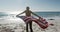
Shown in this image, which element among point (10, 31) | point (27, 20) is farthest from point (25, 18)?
point (10, 31)

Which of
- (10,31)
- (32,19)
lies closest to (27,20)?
(32,19)

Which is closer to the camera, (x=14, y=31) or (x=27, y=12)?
(x=27, y=12)

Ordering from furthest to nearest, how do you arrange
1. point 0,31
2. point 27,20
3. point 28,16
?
point 0,31, point 28,16, point 27,20

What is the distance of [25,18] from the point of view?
662 cm

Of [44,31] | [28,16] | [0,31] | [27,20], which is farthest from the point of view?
[44,31]

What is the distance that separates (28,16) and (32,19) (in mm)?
484

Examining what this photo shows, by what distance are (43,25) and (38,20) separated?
12.3 inches

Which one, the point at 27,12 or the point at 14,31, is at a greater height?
the point at 27,12

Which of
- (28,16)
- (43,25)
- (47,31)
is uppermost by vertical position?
(28,16)

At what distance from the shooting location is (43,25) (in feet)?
21.3

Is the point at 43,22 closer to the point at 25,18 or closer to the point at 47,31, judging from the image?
the point at 25,18

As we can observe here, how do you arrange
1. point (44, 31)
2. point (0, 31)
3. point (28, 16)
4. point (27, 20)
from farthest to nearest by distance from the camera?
point (44, 31) < point (0, 31) < point (28, 16) < point (27, 20)

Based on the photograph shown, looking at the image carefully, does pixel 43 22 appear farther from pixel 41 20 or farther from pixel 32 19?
pixel 32 19

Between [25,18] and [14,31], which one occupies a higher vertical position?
[25,18]
